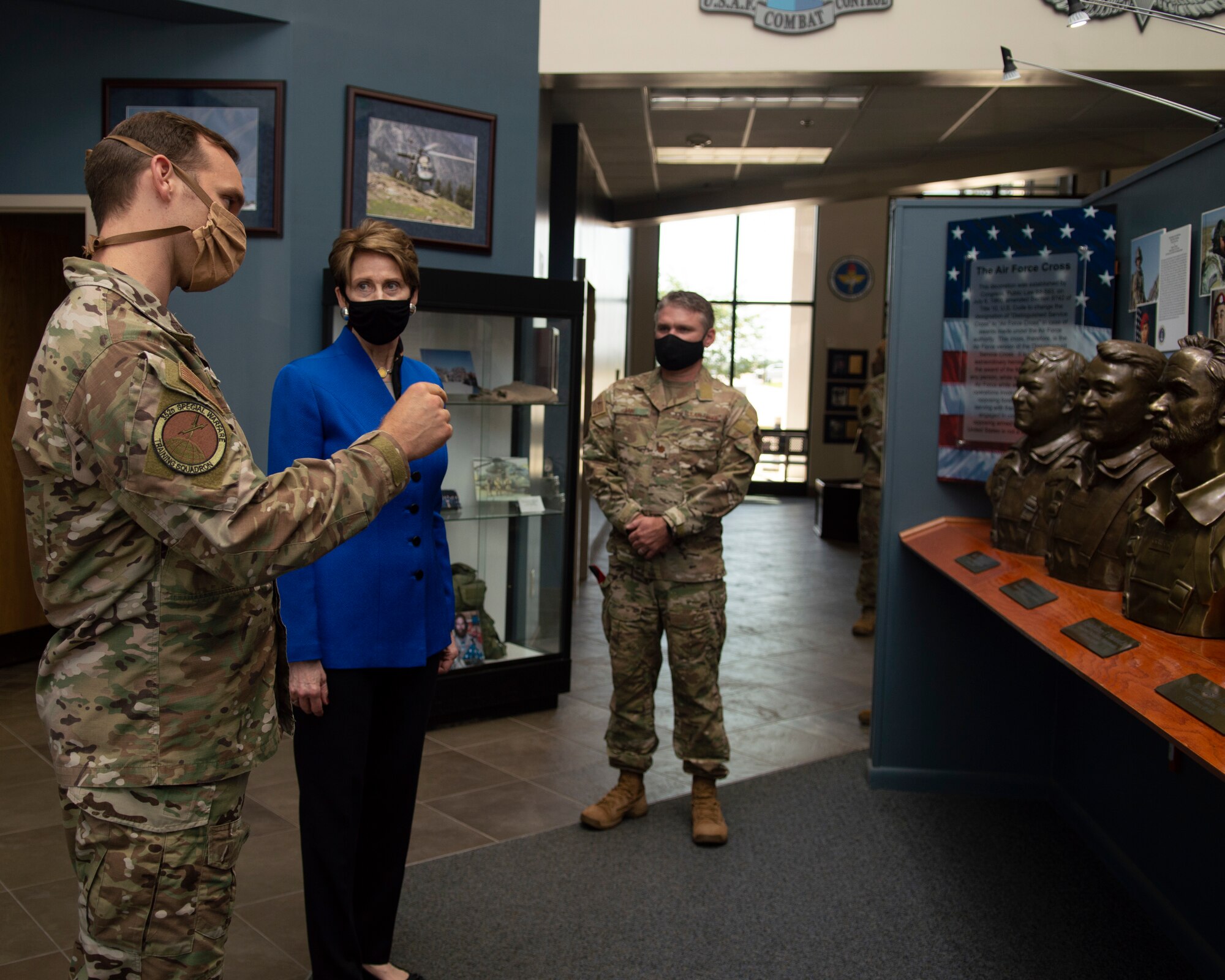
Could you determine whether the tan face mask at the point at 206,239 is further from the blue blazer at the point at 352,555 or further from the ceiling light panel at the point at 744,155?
the ceiling light panel at the point at 744,155

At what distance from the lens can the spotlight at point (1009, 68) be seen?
170 inches

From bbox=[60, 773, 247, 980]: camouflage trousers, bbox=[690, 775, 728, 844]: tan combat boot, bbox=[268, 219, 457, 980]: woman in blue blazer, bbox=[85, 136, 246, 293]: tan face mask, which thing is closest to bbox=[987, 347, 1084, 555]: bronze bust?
bbox=[690, 775, 728, 844]: tan combat boot

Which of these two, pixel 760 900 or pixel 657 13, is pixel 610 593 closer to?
pixel 760 900

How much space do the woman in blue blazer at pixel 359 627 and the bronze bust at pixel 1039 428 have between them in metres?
1.87

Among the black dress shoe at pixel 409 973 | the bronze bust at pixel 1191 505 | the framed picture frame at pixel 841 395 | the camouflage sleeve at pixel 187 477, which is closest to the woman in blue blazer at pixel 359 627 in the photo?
the black dress shoe at pixel 409 973

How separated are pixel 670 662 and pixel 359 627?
142 cm

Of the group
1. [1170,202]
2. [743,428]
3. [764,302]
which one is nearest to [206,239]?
[743,428]

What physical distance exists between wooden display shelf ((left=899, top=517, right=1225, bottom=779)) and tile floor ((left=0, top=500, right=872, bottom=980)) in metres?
1.23

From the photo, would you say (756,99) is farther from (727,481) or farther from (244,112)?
(727,481)

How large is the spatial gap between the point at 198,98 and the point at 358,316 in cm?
280

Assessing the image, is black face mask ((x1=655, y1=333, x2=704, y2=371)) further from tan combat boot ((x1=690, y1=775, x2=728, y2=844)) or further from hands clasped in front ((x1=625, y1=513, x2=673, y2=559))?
tan combat boot ((x1=690, y1=775, x2=728, y2=844))

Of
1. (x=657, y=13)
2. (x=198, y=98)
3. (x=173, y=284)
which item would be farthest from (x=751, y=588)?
(x=173, y=284)

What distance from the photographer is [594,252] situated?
845cm

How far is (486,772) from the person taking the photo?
391 centimetres
